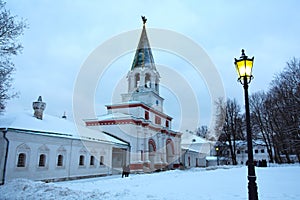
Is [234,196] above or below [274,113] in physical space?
below

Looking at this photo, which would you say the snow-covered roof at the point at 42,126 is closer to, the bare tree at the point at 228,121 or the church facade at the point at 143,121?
the church facade at the point at 143,121

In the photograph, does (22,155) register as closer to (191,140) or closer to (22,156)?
(22,156)

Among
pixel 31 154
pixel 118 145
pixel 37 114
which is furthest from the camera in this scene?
pixel 118 145

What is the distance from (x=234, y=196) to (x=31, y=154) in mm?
14458

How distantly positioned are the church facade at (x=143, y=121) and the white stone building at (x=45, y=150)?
5804mm

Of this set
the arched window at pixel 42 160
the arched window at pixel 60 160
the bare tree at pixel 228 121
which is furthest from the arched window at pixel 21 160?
the bare tree at pixel 228 121

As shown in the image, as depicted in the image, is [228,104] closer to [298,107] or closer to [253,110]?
[253,110]

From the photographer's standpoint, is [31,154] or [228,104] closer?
[31,154]

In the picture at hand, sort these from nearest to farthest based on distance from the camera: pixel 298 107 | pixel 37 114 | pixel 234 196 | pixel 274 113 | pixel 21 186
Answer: pixel 234 196, pixel 21 186, pixel 37 114, pixel 298 107, pixel 274 113

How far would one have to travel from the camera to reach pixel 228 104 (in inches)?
1596

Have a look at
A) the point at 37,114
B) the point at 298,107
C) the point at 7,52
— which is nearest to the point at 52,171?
the point at 37,114

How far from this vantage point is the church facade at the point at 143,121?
102ft

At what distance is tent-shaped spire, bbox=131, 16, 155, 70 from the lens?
3894 centimetres

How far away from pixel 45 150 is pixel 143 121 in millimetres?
15242
